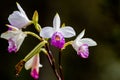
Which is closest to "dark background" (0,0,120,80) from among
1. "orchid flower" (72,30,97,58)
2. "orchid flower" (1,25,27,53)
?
"orchid flower" (72,30,97,58)

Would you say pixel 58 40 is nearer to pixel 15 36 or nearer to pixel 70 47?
pixel 15 36

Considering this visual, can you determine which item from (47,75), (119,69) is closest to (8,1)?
(47,75)

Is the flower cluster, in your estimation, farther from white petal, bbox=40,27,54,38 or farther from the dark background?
the dark background

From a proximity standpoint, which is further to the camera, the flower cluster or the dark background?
the dark background

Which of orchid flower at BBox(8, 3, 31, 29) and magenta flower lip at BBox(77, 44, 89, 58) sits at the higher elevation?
orchid flower at BBox(8, 3, 31, 29)

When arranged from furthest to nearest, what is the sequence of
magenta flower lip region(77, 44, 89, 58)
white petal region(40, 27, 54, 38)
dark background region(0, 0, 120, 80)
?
dark background region(0, 0, 120, 80), magenta flower lip region(77, 44, 89, 58), white petal region(40, 27, 54, 38)

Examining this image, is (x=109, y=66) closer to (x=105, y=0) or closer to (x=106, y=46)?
(x=106, y=46)

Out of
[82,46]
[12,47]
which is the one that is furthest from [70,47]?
[12,47]
